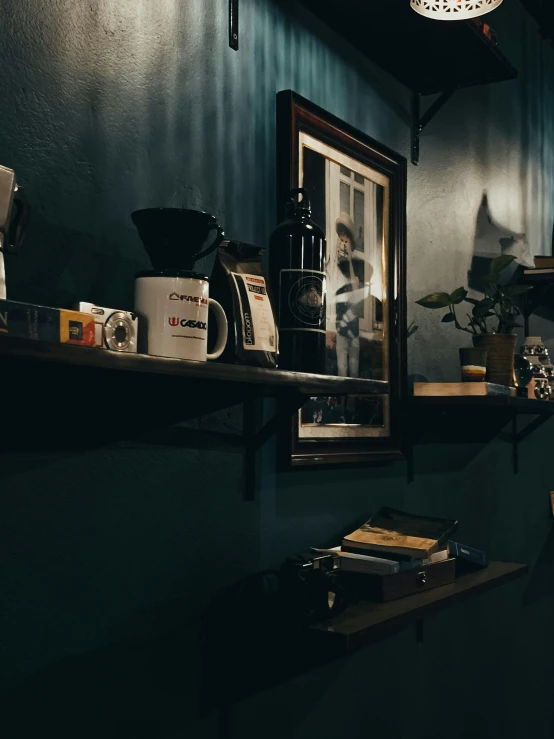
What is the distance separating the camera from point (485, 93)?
10.5ft

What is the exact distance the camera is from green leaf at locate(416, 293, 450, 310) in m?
2.51

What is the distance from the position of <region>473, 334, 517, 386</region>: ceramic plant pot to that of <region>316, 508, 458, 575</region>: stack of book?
2.32 ft

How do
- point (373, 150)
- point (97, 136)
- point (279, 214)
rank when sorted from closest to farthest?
point (97, 136), point (279, 214), point (373, 150)

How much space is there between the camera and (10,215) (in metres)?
1.15

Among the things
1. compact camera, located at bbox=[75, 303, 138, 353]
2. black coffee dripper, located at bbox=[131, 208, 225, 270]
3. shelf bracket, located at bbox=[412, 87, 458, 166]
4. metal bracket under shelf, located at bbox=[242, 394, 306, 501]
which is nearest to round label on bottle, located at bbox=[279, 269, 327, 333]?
metal bracket under shelf, located at bbox=[242, 394, 306, 501]

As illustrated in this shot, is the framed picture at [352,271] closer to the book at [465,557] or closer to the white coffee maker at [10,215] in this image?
the book at [465,557]

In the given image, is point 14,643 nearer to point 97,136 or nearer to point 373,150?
point 97,136

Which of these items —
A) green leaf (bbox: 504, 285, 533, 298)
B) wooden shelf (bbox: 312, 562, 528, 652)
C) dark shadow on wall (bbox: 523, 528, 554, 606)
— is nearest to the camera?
wooden shelf (bbox: 312, 562, 528, 652)

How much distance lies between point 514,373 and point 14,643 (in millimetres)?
2016

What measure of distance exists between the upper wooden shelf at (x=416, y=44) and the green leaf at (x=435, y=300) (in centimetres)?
65

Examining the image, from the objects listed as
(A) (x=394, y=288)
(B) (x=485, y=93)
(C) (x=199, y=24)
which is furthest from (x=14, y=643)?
(B) (x=485, y=93)

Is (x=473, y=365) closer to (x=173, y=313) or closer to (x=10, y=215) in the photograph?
(x=173, y=313)

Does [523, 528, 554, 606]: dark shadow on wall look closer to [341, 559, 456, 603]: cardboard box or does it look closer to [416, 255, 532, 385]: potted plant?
[416, 255, 532, 385]: potted plant

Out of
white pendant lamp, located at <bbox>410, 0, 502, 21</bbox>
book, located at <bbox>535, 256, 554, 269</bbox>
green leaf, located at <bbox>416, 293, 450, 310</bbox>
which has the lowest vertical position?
green leaf, located at <bbox>416, 293, 450, 310</bbox>
